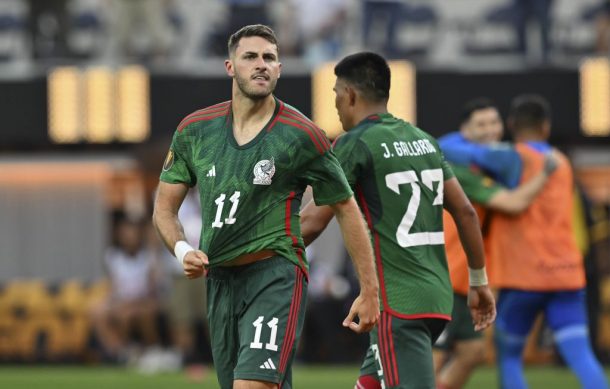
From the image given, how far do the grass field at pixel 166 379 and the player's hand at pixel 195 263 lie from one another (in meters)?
7.18

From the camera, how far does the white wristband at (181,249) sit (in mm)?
6196

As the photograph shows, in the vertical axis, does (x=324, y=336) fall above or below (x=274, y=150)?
below

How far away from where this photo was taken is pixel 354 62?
692cm

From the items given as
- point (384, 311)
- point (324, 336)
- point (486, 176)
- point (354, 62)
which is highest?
point (354, 62)

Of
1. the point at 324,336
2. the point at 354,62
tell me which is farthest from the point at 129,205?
the point at 354,62

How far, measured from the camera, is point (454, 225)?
9148 mm

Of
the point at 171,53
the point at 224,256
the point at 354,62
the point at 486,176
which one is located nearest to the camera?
the point at 224,256

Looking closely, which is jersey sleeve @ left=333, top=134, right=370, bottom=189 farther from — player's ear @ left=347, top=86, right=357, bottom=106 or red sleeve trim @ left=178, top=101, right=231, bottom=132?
red sleeve trim @ left=178, top=101, right=231, bottom=132

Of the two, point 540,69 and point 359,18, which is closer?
point 540,69

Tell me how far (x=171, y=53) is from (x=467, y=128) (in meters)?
9.00

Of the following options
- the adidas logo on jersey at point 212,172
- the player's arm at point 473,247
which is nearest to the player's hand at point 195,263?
the adidas logo on jersey at point 212,172

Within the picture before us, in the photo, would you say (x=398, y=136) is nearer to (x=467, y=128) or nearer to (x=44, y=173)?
(x=467, y=128)

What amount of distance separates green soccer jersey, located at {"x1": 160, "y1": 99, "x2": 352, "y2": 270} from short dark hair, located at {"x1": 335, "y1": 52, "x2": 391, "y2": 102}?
553 millimetres

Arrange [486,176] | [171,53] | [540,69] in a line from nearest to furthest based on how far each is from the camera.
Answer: [486,176] < [540,69] < [171,53]
